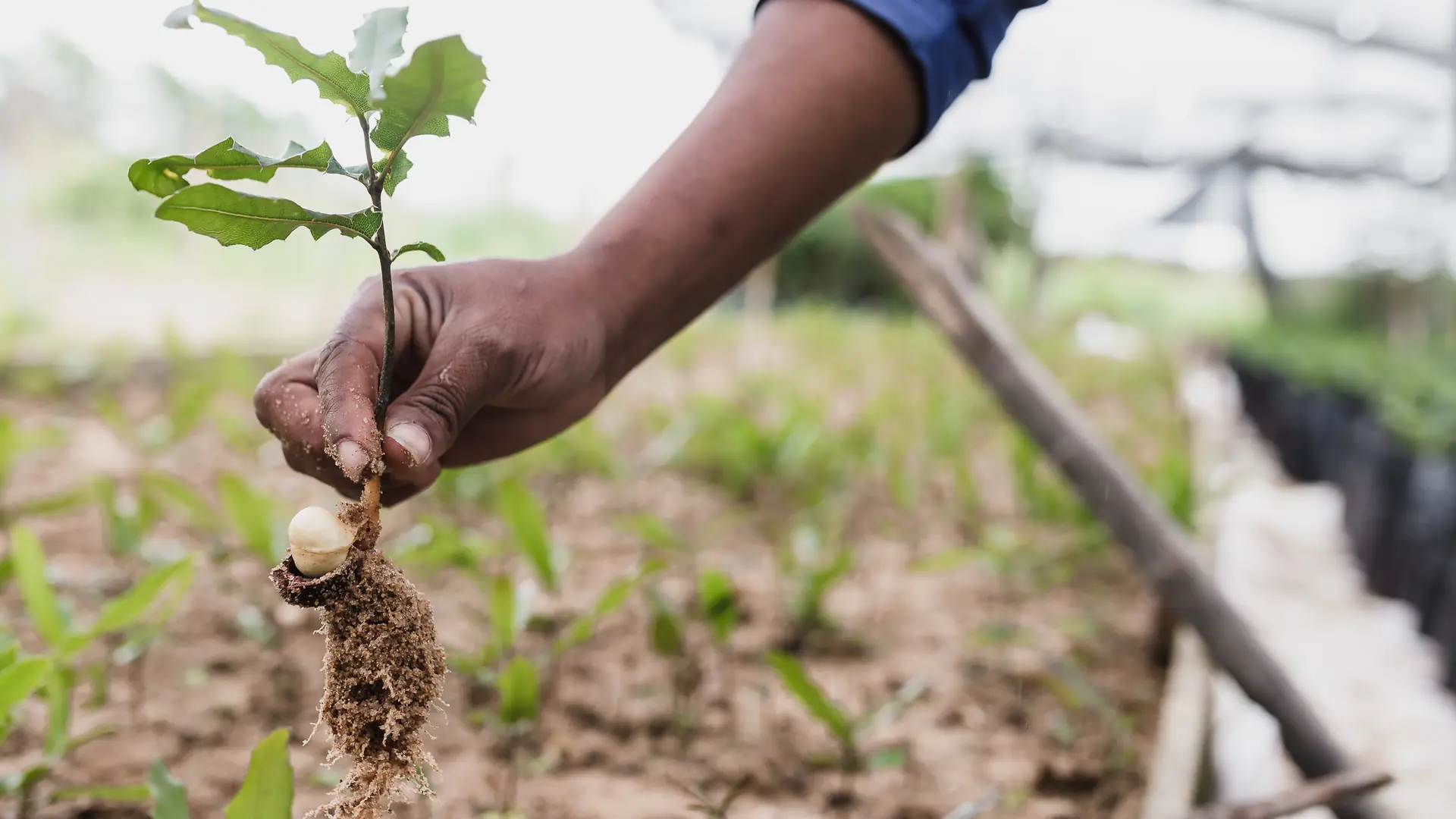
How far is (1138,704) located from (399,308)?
1328 millimetres

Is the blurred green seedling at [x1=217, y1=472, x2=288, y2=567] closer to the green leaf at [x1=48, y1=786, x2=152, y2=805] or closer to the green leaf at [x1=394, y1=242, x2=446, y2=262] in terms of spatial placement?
the green leaf at [x1=48, y1=786, x2=152, y2=805]

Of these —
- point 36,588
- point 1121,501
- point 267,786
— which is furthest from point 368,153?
point 1121,501

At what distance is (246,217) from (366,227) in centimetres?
7

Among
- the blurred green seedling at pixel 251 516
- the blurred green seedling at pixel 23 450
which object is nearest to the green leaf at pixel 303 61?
the blurred green seedling at pixel 251 516

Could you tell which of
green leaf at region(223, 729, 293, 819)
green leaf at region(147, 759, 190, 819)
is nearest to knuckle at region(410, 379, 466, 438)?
green leaf at region(223, 729, 293, 819)

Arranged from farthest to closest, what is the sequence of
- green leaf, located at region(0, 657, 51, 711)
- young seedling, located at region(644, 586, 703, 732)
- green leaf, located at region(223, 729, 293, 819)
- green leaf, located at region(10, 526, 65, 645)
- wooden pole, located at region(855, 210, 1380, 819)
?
wooden pole, located at region(855, 210, 1380, 819) < young seedling, located at region(644, 586, 703, 732) < green leaf, located at region(10, 526, 65, 645) < green leaf, located at region(0, 657, 51, 711) < green leaf, located at region(223, 729, 293, 819)

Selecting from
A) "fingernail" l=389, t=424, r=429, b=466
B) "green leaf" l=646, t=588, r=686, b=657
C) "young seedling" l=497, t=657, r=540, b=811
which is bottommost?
"young seedling" l=497, t=657, r=540, b=811

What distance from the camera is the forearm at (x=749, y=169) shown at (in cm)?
79

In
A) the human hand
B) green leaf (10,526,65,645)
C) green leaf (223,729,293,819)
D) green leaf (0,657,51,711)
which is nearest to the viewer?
the human hand

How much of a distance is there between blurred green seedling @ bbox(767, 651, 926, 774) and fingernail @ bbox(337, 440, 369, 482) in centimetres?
59

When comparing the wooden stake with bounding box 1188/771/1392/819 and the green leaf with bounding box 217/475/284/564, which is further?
the green leaf with bounding box 217/475/284/564

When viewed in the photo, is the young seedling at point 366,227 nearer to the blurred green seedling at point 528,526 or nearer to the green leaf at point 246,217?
the green leaf at point 246,217

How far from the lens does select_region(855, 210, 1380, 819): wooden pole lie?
132cm

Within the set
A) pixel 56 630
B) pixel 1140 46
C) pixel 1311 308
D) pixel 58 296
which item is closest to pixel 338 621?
pixel 56 630
